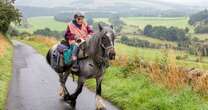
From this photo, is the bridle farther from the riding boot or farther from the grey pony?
the riding boot

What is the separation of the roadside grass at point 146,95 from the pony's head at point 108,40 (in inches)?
74.6

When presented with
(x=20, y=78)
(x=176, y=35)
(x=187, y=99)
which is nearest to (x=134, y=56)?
(x=20, y=78)

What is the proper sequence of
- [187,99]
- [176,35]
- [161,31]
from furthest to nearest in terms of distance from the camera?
[161,31], [176,35], [187,99]

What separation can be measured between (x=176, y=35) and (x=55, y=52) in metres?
38.9

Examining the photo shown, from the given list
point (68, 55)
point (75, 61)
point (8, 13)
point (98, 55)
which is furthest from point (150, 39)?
point (98, 55)

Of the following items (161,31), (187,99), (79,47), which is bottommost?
(161,31)

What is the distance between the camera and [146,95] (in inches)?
474

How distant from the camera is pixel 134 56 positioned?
58.8ft

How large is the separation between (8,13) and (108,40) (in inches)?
1540

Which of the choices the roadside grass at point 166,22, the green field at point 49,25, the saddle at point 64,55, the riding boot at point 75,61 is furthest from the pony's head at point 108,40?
the green field at point 49,25

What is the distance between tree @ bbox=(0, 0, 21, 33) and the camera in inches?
1823

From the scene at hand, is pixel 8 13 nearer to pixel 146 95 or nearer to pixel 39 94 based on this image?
pixel 39 94

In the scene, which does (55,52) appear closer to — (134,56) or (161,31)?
(134,56)

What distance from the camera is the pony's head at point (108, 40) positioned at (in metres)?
→ 10.1
